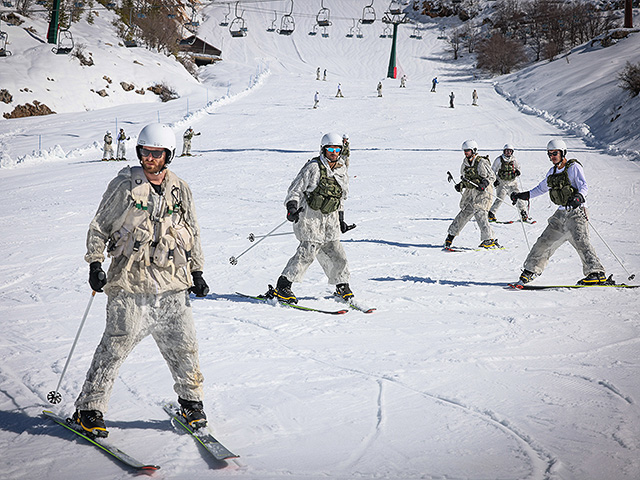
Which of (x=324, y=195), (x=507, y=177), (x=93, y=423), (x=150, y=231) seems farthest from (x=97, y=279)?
(x=507, y=177)

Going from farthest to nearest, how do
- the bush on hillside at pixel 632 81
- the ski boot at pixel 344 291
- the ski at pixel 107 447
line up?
the bush on hillside at pixel 632 81
the ski boot at pixel 344 291
the ski at pixel 107 447

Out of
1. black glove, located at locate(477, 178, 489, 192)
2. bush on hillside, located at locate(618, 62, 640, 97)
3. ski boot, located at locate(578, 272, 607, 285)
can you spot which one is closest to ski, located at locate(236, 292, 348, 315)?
ski boot, located at locate(578, 272, 607, 285)

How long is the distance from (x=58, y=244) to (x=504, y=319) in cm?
785

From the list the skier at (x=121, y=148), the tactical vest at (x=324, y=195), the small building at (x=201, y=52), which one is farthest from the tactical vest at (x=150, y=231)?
the small building at (x=201, y=52)

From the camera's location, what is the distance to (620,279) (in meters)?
8.20

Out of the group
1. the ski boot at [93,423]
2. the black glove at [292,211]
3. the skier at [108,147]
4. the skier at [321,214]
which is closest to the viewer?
the ski boot at [93,423]

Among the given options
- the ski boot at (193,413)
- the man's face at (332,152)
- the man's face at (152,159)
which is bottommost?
the ski boot at (193,413)

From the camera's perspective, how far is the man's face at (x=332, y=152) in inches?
250

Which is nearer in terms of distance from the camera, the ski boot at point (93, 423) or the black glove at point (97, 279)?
the black glove at point (97, 279)

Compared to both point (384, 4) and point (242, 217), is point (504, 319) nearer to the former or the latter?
point (242, 217)

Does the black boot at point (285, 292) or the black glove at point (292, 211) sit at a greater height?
the black glove at point (292, 211)

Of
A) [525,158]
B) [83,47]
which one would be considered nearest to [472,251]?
[525,158]

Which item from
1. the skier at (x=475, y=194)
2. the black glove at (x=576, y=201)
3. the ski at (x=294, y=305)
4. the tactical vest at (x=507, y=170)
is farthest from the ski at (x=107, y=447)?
the tactical vest at (x=507, y=170)

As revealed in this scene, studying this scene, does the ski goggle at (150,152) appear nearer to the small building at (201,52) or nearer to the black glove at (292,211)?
the black glove at (292,211)
